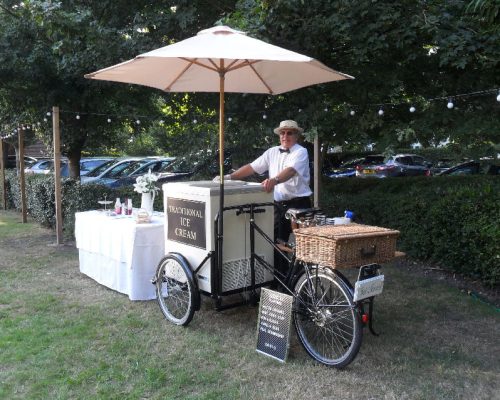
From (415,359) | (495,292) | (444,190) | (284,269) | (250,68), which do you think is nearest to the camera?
(415,359)

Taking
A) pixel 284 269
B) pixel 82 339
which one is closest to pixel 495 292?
pixel 284 269

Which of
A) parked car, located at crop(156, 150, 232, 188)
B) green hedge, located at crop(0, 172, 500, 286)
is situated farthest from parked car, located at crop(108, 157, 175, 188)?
green hedge, located at crop(0, 172, 500, 286)

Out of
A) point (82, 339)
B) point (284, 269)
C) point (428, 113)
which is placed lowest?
point (82, 339)

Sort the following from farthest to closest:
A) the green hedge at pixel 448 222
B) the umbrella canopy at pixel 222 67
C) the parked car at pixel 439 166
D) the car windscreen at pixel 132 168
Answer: the parked car at pixel 439 166 → the car windscreen at pixel 132 168 → the green hedge at pixel 448 222 → the umbrella canopy at pixel 222 67

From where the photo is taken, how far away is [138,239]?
4965 mm

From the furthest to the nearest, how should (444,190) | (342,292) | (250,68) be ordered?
(444,190), (250,68), (342,292)

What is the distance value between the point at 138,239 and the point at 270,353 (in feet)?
6.34

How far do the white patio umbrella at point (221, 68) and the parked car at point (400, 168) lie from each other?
11.1 meters

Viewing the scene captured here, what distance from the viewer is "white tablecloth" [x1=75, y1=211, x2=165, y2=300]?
5.01 meters

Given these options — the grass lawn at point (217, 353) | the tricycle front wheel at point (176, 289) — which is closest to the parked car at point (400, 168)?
the grass lawn at point (217, 353)

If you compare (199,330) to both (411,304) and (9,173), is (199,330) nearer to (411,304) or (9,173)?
(411,304)

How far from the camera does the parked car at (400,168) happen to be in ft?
51.6

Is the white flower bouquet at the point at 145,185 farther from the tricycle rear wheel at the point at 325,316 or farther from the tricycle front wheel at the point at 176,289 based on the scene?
the tricycle rear wheel at the point at 325,316

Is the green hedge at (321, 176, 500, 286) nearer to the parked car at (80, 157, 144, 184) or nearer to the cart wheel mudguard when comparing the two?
the cart wheel mudguard
